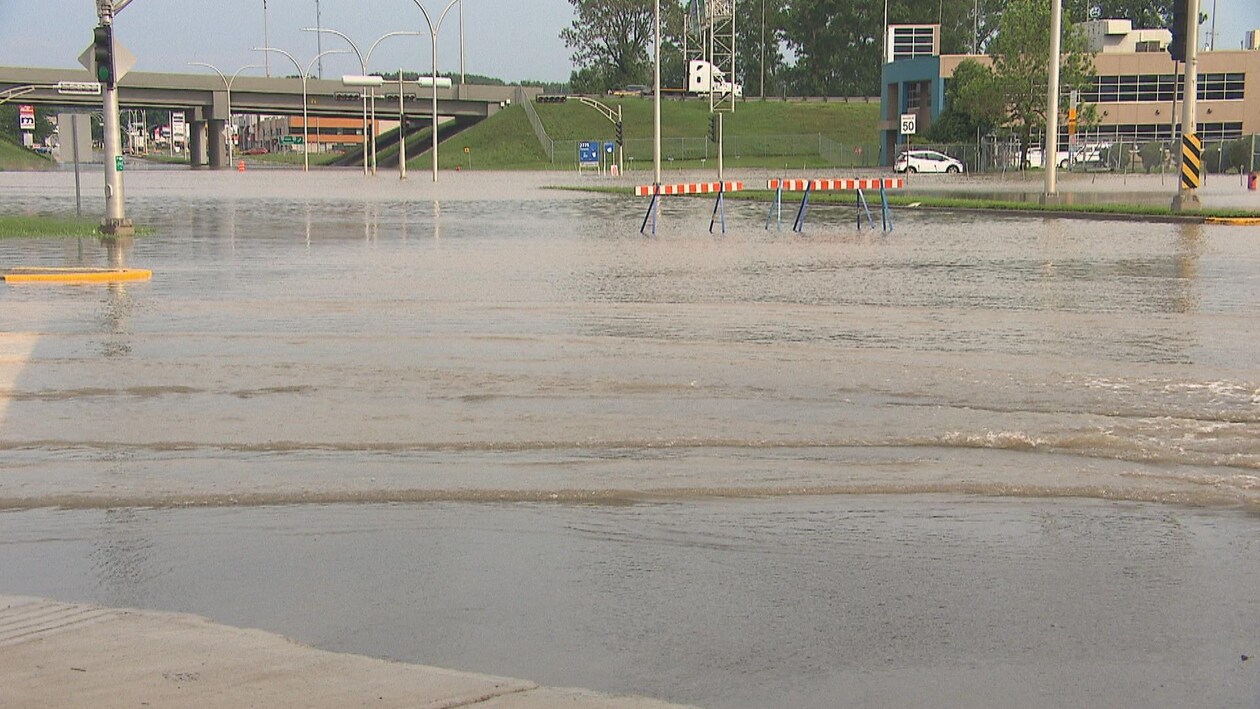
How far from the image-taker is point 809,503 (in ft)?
23.3

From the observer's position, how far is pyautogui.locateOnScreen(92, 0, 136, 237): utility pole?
24.6 meters

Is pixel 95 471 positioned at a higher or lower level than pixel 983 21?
lower

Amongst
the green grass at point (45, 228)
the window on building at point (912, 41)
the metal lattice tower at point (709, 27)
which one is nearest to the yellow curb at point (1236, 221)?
the green grass at point (45, 228)

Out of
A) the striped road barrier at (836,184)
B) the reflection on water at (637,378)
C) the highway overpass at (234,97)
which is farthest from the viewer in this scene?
the highway overpass at (234,97)

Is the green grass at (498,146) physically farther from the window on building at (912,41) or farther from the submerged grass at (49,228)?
the submerged grass at (49,228)

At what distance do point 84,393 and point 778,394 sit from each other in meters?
5.01

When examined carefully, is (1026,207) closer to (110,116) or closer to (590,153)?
(110,116)

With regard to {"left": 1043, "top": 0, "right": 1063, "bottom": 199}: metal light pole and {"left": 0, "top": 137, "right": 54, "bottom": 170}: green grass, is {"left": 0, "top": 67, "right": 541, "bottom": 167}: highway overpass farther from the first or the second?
{"left": 1043, "top": 0, "right": 1063, "bottom": 199}: metal light pole

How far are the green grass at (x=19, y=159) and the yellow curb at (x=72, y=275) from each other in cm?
10666

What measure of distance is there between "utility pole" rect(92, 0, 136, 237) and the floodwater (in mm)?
10153

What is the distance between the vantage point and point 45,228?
92.2ft

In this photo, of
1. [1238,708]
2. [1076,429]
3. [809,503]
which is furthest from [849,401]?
[1238,708]

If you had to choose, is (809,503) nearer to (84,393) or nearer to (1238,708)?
(1238,708)

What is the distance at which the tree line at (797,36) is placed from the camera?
499 feet
